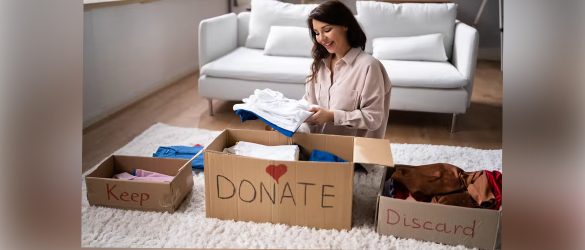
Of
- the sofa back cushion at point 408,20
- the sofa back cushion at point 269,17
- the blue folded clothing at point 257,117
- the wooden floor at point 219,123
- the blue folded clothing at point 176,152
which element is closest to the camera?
the blue folded clothing at point 257,117

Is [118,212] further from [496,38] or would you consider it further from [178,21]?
[496,38]

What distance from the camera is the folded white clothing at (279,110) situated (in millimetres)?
1396

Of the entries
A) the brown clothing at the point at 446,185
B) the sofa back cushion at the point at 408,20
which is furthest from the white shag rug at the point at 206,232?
the sofa back cushion at the point at 408,20

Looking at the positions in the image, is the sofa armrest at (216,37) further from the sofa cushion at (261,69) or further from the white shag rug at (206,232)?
the white shag rug at (206,232)

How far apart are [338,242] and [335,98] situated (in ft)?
1.54

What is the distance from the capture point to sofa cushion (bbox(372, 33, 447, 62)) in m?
2.54

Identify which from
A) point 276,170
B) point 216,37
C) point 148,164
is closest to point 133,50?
point 216,37

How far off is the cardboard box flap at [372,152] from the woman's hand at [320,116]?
14 centimetres

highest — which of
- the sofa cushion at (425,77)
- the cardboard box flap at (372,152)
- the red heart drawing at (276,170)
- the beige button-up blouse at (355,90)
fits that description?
the beige button-up blouse at (355,90)

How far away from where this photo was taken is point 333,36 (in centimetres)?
144

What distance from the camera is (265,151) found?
57.0 inches

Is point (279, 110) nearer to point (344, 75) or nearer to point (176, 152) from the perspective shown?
point (344, 75)

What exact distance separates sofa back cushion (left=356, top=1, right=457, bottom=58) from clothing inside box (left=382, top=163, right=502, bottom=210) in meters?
1.42
